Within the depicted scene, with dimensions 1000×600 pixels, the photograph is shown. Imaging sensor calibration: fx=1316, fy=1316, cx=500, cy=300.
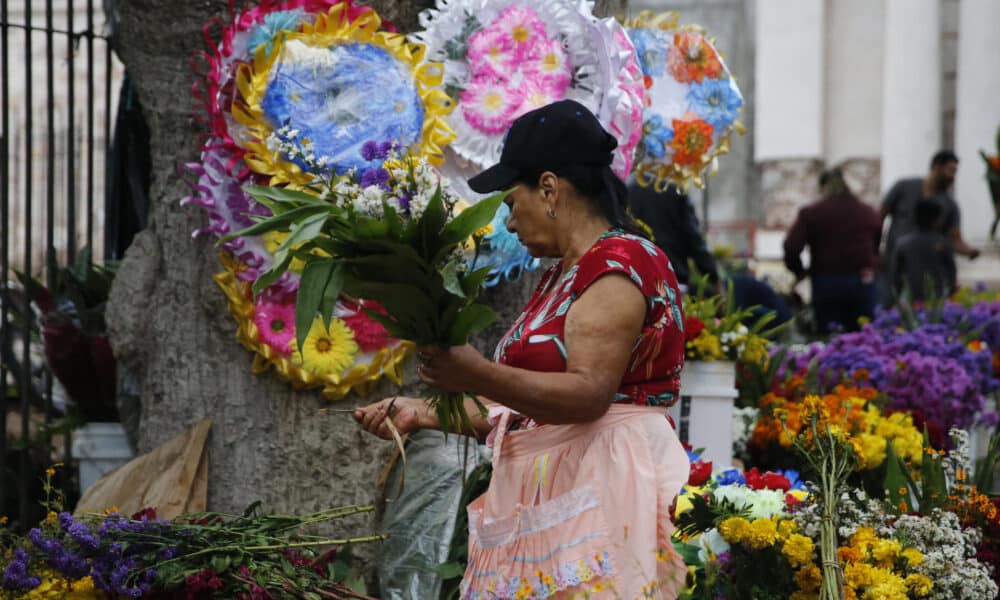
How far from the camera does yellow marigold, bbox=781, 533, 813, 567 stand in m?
2.95

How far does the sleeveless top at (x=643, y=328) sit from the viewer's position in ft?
8.05

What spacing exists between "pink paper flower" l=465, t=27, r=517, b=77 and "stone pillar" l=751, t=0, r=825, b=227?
12.3 m

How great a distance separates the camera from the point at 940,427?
16.4ft

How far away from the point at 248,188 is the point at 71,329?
8.66 ft

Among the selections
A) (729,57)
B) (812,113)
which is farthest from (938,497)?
(729,57)

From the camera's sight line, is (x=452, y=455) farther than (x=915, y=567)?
Yes

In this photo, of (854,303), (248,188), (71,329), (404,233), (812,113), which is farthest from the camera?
(812,113)

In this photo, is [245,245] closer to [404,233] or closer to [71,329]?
[71,329]

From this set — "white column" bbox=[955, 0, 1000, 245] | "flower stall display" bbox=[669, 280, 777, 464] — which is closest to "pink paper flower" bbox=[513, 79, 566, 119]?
"flower stall display" bbox=[669, 280, 777, 464]

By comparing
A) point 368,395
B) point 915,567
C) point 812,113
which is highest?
point 812,113

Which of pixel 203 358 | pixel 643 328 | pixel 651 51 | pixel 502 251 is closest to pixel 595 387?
pixel 643 328

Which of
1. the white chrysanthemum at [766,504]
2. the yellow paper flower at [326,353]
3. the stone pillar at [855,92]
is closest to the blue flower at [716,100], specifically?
the yellow paper flower at [326,353]

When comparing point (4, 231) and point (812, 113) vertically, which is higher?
point (812, 113)

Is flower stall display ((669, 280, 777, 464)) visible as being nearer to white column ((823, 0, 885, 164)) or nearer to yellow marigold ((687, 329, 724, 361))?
yellow marigold ((687, 329, 724, 361))
